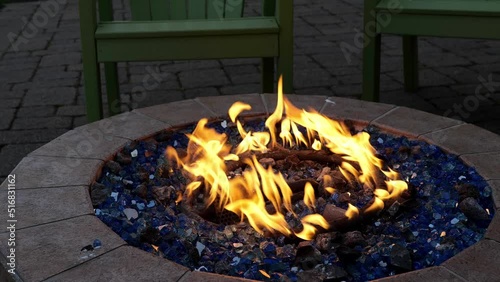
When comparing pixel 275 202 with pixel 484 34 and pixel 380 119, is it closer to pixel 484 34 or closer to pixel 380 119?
pixel 380 119

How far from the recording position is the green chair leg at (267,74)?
341 cm

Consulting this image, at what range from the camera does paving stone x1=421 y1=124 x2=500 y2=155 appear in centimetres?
216

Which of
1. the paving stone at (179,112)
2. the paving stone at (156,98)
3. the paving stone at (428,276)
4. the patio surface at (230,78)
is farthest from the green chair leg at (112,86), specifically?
the paving stone at (428,276)

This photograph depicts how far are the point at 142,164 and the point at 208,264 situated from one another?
2.13 feet

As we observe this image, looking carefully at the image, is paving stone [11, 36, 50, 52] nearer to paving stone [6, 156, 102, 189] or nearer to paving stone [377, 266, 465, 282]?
paving stone [6, 156, 102, 189]

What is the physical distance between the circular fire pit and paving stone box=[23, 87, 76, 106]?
186 centimetres

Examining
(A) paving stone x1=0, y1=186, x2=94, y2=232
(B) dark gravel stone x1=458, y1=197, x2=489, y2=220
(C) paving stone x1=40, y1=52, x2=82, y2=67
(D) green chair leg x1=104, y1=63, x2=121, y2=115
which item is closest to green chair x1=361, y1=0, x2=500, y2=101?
(D) green chair leg x1=104, y1=63, x2=121, y2=115

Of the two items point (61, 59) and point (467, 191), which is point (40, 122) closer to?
point (61, 59)

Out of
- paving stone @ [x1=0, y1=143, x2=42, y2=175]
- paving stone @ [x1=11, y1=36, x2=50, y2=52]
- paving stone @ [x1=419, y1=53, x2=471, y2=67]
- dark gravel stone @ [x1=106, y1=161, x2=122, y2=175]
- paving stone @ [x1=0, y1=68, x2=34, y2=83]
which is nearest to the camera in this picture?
dark gravel stone @ [x1=106, y1=161, x2=122, y2=175]

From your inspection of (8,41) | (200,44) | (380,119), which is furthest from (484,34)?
(8,41)

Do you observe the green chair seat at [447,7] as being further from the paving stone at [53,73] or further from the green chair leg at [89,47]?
the paving stone at [53,73]

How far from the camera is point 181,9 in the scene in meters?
3.72

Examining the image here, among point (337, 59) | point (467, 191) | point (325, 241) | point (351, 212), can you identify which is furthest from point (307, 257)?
point (337, 59)

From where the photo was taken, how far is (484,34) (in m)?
3.21
